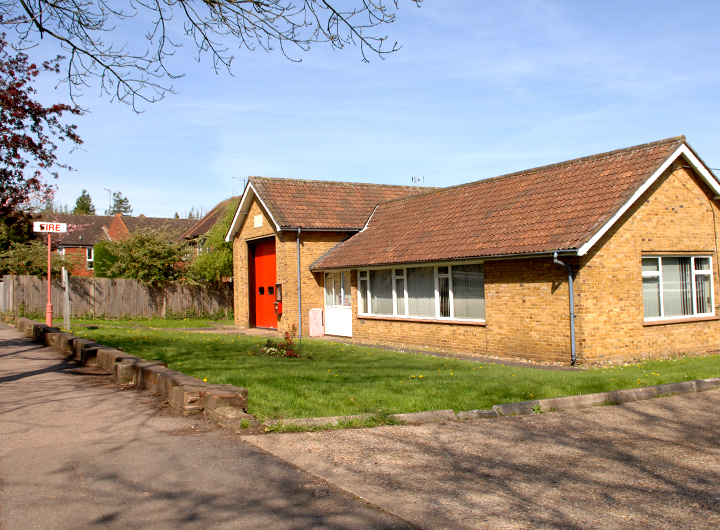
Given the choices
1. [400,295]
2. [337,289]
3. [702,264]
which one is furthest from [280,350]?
[702,264]

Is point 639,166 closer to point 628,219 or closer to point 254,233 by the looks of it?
point 628,219

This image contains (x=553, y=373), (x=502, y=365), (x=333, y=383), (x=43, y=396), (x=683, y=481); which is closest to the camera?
(x=683, y=481)

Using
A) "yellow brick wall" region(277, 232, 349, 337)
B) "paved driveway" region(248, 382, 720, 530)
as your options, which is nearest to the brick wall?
"yellow brick wall" region(277, 232, 349, 337)

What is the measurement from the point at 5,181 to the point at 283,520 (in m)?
13.4

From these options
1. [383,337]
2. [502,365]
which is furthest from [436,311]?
[502,365]

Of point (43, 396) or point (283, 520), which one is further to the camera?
point (43, 396)

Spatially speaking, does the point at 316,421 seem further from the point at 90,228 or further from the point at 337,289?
the point at 90,228

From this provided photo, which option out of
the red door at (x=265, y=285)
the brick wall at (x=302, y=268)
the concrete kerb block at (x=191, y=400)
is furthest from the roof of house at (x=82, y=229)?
the concrete kerb block at (x=191, y=400)

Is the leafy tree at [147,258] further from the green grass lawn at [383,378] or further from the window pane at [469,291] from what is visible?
the window pane at [469,291]

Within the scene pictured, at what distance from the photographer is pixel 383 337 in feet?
66.3

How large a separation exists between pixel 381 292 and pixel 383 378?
365 inches

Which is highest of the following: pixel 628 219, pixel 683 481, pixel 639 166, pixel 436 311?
pixel 639 166

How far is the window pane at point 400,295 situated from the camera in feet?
64.4

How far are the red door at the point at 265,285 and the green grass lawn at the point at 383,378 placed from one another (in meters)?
8.57
